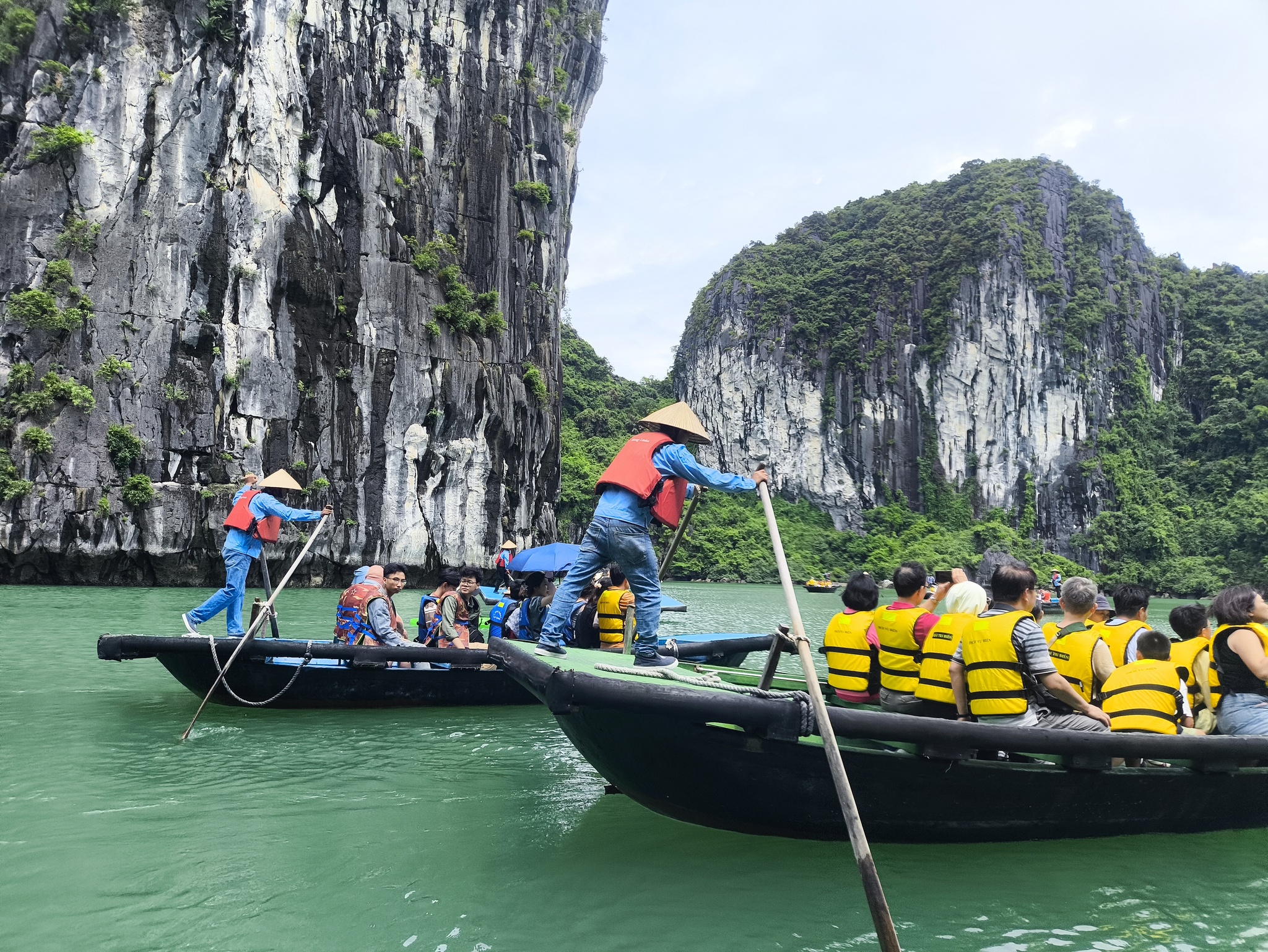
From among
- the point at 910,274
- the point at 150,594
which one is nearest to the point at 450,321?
the point at 150,594

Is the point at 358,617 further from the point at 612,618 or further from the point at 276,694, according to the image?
the point at 612,618

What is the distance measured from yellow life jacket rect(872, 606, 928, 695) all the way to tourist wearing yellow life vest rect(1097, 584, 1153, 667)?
3.98 feet

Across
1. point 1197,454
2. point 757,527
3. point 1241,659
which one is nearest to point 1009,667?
point 1241,659

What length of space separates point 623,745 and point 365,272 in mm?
26046

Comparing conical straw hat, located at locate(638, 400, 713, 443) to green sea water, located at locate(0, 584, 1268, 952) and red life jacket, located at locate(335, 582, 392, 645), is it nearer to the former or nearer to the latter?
green sea water, located at locate(0, 584, 1268, 952)

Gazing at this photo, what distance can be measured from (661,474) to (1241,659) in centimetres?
329

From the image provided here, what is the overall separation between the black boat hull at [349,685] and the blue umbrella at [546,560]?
1.53 meters

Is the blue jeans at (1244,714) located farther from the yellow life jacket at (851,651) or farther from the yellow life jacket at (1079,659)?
the yellow life jacket at (851,651)

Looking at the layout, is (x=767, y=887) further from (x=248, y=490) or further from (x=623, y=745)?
(x=248, y=490)

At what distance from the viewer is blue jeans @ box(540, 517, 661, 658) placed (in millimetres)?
4648

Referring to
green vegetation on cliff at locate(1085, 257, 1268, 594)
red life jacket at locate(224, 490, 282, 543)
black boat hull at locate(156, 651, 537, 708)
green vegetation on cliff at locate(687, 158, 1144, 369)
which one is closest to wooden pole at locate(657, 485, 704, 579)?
black boat hull at locate(156, 651, 537, 708)

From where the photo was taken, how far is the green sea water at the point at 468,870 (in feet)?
10.4

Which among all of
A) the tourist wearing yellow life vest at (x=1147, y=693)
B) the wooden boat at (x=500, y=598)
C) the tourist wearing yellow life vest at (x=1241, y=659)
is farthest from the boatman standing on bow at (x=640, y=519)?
the wooden boat at (x=500, y=598)

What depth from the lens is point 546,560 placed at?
30.4 feet
